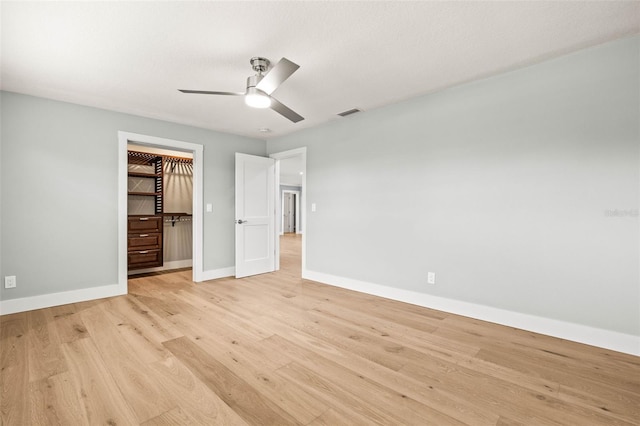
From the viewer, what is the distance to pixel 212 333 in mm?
2658

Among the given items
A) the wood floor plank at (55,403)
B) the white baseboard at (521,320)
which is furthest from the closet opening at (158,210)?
the white baseboard at (521,320)

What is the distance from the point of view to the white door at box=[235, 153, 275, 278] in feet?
15.8

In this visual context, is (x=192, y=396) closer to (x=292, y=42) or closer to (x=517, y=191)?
(x=292, y=42)

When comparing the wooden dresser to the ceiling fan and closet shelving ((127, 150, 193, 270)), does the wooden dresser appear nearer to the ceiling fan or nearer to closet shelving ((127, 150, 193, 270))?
closet shelving ((127, 150, 193, 270))

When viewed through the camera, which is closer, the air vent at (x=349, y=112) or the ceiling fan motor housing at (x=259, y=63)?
the ceiling fan motor housing at (x=259, y=63)

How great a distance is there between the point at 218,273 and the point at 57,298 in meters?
1.96

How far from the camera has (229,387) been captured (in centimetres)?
185

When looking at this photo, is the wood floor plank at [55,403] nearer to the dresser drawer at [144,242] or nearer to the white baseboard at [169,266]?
the dresser drawer at [144,242]

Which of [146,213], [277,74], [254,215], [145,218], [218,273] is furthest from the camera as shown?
[146,213]

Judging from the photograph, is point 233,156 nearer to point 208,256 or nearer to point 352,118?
point 208,256

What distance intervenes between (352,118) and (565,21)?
245 centimetres

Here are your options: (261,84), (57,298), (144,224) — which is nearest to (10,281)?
(57,298)

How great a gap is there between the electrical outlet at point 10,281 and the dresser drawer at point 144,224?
167 centimetres

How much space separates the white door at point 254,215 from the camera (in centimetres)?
483
